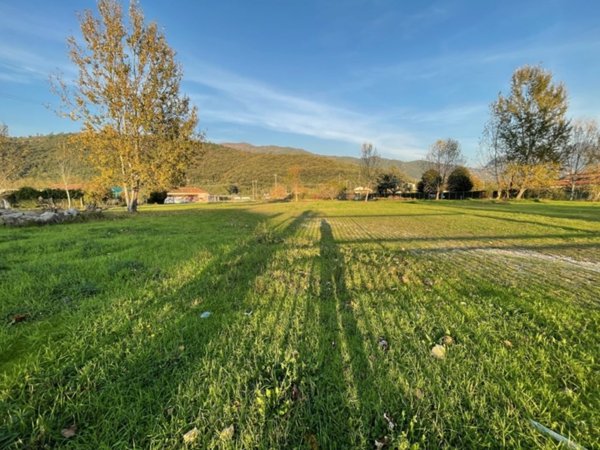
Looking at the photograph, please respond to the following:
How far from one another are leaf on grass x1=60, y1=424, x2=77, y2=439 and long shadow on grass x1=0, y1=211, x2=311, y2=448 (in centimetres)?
2

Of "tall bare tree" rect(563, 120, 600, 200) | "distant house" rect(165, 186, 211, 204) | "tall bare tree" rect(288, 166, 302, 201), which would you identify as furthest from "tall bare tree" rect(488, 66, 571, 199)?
"distant house" rect(165, 186, 211, 204)

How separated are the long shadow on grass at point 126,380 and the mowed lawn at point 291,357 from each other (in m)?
0.01

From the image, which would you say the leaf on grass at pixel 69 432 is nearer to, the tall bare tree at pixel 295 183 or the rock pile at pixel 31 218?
the rock pile at pixel 31 218

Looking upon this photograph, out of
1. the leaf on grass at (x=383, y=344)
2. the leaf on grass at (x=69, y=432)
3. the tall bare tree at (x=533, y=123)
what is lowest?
the leaf on grass at (x=383, y=344)

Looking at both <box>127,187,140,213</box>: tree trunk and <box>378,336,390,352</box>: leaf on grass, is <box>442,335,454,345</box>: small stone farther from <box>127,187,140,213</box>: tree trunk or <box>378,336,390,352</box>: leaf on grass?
<box>127,187,140,213</box>: tree trunk

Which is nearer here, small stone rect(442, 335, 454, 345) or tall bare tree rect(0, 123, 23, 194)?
small stone rect(442, 335, 454, 345)

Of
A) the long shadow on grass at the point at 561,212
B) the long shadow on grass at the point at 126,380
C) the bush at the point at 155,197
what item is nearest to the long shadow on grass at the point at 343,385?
the long shadow on grass at the point at 126,380

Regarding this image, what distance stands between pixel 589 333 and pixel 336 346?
2.27 m

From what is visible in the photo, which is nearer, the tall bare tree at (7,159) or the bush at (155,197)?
the tall bare tree at (7,159)

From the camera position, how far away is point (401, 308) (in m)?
2.88

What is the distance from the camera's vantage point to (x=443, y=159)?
44375 millimetres

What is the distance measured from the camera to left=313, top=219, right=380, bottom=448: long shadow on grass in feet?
4.46

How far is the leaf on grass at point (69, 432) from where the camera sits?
4.28 ft

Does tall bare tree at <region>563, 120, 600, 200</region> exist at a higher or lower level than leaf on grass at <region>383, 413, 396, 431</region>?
higher
